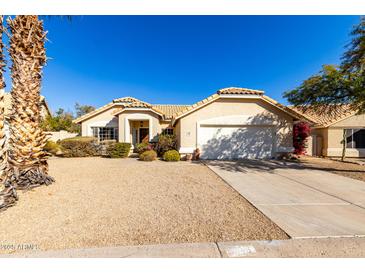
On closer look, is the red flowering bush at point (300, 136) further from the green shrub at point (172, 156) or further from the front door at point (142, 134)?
the front door at point (142, 134)

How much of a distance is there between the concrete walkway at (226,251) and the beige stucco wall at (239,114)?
9321 mm

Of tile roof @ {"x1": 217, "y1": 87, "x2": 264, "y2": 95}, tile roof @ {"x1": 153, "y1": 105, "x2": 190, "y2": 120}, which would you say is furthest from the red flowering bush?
tile roof @ {"x1": 153, "y1": 105, "x2": 190, "y2": 120}

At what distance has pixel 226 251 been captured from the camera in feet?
8.59

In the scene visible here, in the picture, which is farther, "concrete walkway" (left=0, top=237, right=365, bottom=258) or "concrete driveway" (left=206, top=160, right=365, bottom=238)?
"concrete driveway" (left=206, top=160, right=365, bottom=238)

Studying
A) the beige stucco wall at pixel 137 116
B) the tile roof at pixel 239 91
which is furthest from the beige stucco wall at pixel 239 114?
the beige stucco wall at pixel 137 116

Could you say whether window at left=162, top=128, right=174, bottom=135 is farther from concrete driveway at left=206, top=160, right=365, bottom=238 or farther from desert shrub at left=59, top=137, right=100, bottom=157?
concrete driveway at left=206, top=160, right=365, bottom=238

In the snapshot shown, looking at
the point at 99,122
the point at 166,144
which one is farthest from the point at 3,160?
the point at 99,122

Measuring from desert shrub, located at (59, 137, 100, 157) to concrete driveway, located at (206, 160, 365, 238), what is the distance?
1132 centimetres

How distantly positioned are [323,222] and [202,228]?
2617 mm

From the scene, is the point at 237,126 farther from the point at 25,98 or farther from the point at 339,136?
the point at 25,98

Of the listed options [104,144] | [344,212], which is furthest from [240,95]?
[104,144]

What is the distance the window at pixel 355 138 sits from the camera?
45.1 ft

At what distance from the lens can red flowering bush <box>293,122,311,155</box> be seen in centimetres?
1376

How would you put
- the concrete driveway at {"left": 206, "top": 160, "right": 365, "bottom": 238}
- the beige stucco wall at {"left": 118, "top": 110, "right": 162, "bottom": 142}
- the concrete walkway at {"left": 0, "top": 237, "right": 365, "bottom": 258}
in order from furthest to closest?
the beige stucco wall at {"left": 118, "top": 110, "right": 162, "bottom": 142}, the concrete driveway at {"left": 206, "top": 160, "right": 365, "bottom": 238}, the concrete walkway at {"left": 0, "top": 237, "right": 365, "bottom": 258}
